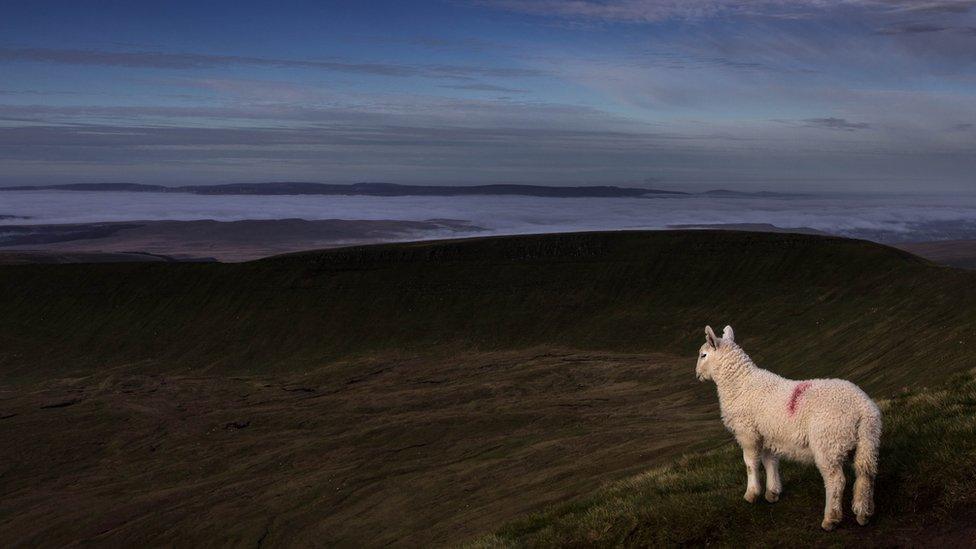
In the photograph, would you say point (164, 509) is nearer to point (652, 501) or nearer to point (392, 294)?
Answer: point (652, 501)

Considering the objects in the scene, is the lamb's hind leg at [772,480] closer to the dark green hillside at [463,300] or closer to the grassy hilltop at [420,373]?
the grassy hilltop at [420,373]

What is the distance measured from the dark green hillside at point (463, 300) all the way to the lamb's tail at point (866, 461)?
1783 inches

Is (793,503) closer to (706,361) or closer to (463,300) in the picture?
(706,361)

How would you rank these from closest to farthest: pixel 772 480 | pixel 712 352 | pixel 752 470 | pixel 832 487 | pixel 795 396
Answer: pixel 832 487, pixel 795 396, pixel 772 480, pixel 752 470, pixel 712 352

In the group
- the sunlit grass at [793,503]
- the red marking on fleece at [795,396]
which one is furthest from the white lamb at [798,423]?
the sunlit grass at [793,503]

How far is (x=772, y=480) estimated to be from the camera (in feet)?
39.6

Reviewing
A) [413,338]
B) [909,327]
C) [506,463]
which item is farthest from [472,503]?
[413,338]

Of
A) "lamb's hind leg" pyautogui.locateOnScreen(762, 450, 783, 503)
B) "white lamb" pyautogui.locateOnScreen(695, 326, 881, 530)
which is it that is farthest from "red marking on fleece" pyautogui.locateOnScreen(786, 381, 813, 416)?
"lamb's hind leg" pyautogui.locateOnScreen(762, 450, 783, 503)

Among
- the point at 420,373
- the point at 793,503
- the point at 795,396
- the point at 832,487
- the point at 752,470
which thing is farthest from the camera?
the point at 420,373

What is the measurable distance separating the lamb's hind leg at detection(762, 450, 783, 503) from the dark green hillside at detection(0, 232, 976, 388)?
4413cm

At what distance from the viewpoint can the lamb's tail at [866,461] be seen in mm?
10453

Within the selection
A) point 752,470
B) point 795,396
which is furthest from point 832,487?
point 752,470

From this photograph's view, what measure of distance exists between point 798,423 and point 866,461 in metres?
1.04

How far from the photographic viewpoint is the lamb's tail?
10.5 m
